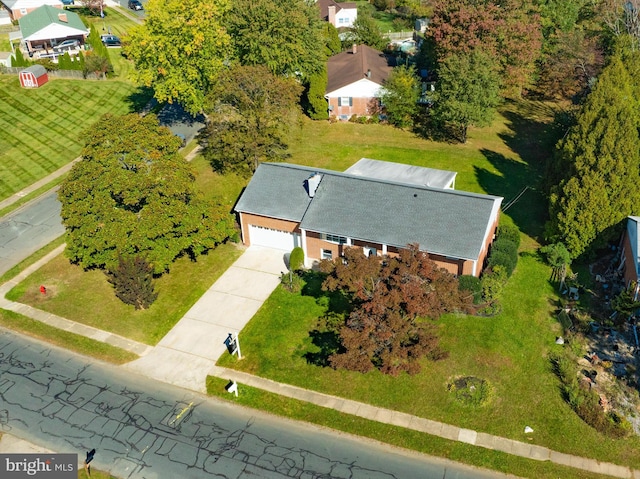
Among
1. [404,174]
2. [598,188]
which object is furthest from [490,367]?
[404,174]

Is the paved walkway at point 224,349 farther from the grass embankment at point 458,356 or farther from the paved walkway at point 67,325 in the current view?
the grass embankment at point 458,356

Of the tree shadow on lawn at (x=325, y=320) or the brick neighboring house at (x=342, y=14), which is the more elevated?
the brick neighboring house at (x=342, y=14)

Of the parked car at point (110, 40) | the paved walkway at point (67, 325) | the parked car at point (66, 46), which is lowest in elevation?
the paved walkway at point (67, 325)

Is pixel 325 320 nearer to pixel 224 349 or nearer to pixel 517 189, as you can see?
pixel 224 349

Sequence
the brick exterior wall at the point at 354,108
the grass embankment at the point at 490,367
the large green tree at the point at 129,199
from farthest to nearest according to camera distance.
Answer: the brick exterior wall at the point at 354,108 < the large green tree at the point at 129,199 < the grass embankment at the point at 490,367

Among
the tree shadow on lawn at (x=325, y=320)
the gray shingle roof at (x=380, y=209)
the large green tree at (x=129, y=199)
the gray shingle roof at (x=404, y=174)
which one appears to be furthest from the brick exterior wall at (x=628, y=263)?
the large green tree at (x=129, y=199)

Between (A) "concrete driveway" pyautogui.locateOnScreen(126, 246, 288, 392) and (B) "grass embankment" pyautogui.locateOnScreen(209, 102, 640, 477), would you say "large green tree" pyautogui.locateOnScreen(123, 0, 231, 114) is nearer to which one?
(A) "concrete driveway" pyautogui.locateOnScreen(126, 246, 288, 392)

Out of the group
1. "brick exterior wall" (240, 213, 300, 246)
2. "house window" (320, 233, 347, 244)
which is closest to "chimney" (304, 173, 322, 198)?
"brick exterior wall" (240, 213, 300, 246)
